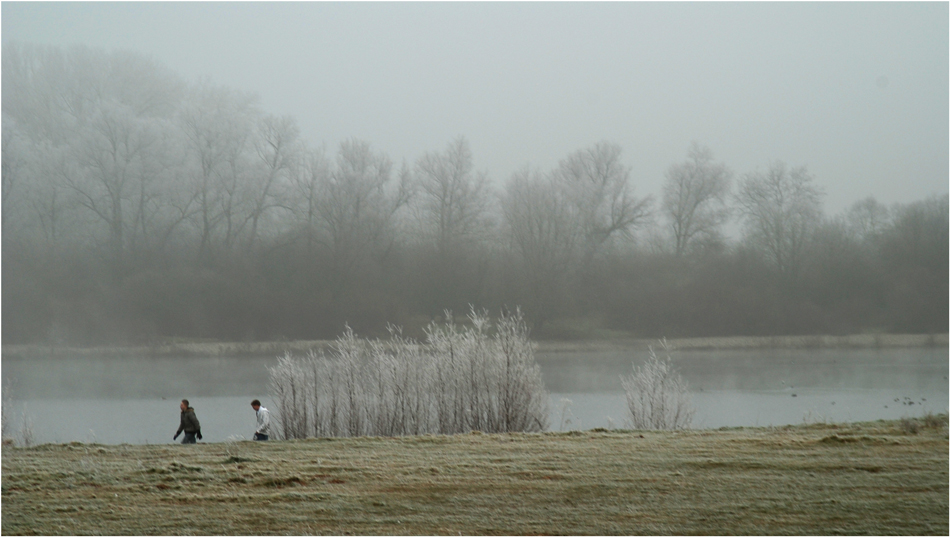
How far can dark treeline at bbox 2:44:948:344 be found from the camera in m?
42.7

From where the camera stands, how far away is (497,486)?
806 centimetres

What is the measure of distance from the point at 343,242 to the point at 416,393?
31.7m

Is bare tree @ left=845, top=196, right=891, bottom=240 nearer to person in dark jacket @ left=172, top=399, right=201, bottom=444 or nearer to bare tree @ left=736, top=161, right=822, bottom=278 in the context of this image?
bare tree @ left=736, top=161, right=822, bottom=278

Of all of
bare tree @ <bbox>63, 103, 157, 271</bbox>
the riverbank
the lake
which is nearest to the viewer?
the lake

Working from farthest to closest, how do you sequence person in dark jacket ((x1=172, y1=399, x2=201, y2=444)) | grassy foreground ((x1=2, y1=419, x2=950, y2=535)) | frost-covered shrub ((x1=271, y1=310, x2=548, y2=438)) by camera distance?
1. frost-covered shrub ((x1=271, y1=310, x2=548, y2=438))
2. person in dark jacket ((x1=172, y1=399, x2=201, y2=444))
3. grassy foreground ((x1=2, y1=419, x2=950, y2=535))

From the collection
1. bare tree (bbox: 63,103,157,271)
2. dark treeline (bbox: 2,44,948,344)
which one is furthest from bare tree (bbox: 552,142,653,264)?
bare tree (bbox: 63,103,157,271)

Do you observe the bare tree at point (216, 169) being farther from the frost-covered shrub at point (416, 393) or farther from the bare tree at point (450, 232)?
the frost-covered shrub at point (416, 393)

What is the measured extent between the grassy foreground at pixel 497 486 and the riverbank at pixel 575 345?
90.4 ft

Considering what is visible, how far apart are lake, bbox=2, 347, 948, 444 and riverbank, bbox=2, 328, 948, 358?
1506 millimetres

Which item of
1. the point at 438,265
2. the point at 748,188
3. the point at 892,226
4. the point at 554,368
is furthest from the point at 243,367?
the point at 892,226

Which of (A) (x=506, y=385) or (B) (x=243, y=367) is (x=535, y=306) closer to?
(B) (x=243, y=367)

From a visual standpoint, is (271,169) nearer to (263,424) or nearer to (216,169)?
(216,169)

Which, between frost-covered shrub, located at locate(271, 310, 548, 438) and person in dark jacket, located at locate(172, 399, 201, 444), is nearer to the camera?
person in dark jacket, located at locate(172, 399, 201, 444)

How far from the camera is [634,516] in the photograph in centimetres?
696
